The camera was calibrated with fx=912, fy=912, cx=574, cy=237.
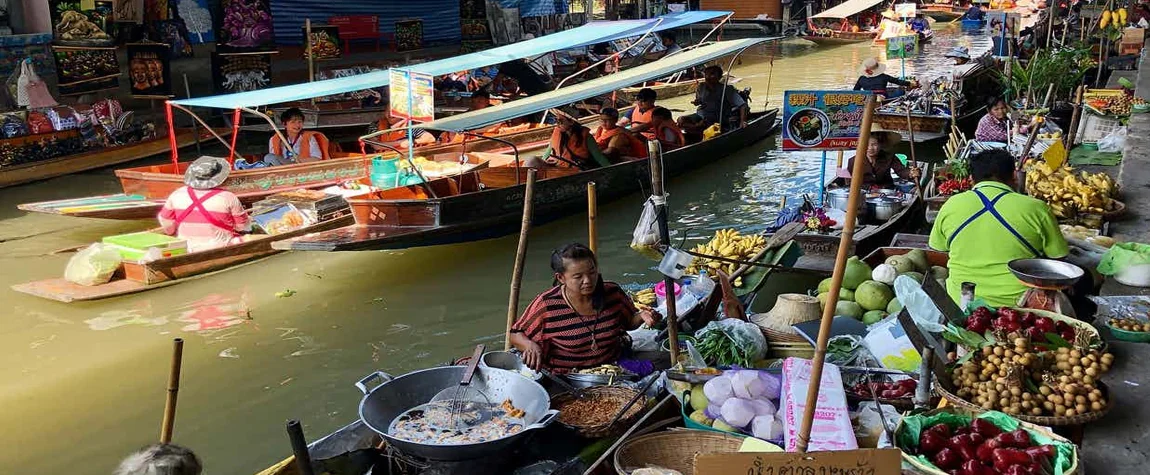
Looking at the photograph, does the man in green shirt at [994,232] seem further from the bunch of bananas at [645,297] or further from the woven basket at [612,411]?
the bunch of bananas at [645,297]

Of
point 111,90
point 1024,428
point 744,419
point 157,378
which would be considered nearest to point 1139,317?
point 1024,428

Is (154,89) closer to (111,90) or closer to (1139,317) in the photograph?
(111,90)

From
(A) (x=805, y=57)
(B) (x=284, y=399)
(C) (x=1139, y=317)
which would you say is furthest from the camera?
(A) (x=805, y=57)

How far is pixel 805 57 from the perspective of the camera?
88.4 feet

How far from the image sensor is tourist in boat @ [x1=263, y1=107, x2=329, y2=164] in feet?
33.4

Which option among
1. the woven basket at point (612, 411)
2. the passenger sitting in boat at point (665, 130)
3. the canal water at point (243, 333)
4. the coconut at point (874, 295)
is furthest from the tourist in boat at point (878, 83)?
the woven basket at point (612, 411)

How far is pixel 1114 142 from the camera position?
8.33 m

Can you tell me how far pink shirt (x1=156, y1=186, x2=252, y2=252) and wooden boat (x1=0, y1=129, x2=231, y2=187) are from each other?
3.06m

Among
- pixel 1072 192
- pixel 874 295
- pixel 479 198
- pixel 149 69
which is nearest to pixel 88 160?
pixel 149 69

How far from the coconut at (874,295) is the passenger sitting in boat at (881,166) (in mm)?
2580

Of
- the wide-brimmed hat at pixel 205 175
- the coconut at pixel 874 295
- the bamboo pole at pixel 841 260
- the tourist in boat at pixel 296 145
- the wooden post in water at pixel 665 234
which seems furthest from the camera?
the tourist in boat at pixel 296 145

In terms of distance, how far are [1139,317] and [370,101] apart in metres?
12.3

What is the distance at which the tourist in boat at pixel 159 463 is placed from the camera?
274 cm

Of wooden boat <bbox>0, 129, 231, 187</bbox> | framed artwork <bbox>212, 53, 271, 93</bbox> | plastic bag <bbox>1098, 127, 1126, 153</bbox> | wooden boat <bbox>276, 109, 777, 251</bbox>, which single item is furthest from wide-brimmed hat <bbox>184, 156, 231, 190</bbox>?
plastic bag <bbox>1098, 127, 1126, 153</bbox>
